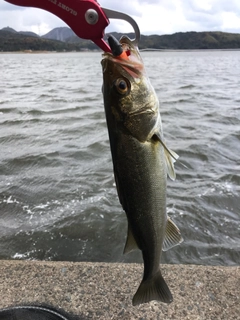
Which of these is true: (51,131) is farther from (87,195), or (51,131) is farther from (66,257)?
(66,257)

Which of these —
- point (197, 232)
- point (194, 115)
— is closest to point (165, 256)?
point (197, 232)

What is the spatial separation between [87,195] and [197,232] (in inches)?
91.3

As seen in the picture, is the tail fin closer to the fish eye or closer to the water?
the fish eye

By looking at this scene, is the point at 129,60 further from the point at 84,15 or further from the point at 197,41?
the point at 197,41

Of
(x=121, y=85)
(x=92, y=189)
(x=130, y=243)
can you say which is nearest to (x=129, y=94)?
(x=121, y=85)

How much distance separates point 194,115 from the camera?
1349cm

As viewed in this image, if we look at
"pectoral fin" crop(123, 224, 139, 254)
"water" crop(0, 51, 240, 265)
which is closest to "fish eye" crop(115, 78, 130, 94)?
"pectoral fin" crop(123, 224, 139, 254)

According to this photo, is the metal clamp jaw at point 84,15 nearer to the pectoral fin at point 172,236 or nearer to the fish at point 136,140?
the fish at point 136,140

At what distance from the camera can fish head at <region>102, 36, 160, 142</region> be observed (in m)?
1.71

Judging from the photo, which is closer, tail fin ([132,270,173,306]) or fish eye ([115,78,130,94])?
fish eye ([115,78,130,94])

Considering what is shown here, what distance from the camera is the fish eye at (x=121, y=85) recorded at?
170 centimetres

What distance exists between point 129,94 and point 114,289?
6.59 feet

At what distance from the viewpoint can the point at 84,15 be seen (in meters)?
2.02

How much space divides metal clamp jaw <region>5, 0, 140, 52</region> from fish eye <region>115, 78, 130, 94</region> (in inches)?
15.2
